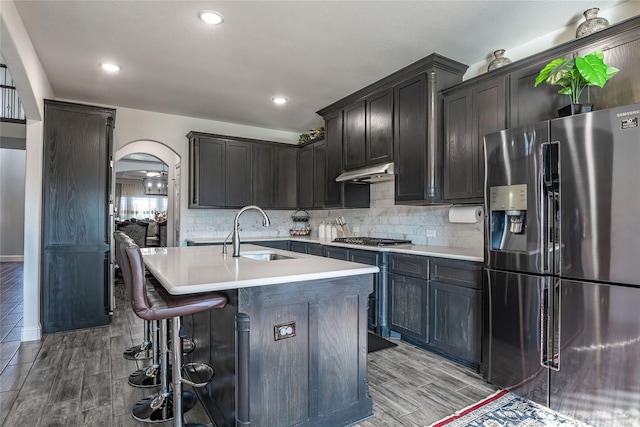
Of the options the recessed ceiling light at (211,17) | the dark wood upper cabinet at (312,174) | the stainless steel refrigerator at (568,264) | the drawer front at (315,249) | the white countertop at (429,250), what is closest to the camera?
the stainless steel refrigerator at (568,264)

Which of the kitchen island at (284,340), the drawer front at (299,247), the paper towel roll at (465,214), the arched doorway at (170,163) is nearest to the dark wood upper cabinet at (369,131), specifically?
the paper towel roll at (465,214)

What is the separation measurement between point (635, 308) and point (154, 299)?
251cm

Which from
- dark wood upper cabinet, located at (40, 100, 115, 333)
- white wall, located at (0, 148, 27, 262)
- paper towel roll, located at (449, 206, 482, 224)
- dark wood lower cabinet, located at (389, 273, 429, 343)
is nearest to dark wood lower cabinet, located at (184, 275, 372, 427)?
dark wood lower cabinet, located at (389, 273, 429, 343)

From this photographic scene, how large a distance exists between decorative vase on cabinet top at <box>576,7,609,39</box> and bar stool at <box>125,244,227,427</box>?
2.90 metres

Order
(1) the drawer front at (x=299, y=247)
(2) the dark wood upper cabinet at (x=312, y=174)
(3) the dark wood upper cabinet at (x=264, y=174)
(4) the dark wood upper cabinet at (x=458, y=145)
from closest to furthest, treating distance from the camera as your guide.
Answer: (4) the dark wood upper cabinet at (x=458, y=145)
(1) the drawer front at (x=299, y=247)
(2) the dark wood upper cabinet at (x=312, y=174)
(3) the dark wood upper cabinet at (x=264, y=174)

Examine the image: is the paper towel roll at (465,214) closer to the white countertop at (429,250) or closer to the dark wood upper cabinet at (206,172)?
the white countertop at (429,250)

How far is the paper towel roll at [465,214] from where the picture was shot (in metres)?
3.14

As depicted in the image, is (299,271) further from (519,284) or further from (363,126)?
(363,126)

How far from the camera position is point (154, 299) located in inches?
74.2

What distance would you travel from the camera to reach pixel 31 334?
11.1 feet

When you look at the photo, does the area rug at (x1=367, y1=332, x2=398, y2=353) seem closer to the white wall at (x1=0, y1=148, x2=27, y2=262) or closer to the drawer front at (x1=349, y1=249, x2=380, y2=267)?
the drawer front at (x1=349, y1=249, x2=380, y2=267)

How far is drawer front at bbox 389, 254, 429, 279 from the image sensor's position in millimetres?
3080

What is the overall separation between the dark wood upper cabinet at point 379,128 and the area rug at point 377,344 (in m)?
1.81

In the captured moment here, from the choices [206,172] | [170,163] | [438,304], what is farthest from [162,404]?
[170,163]
